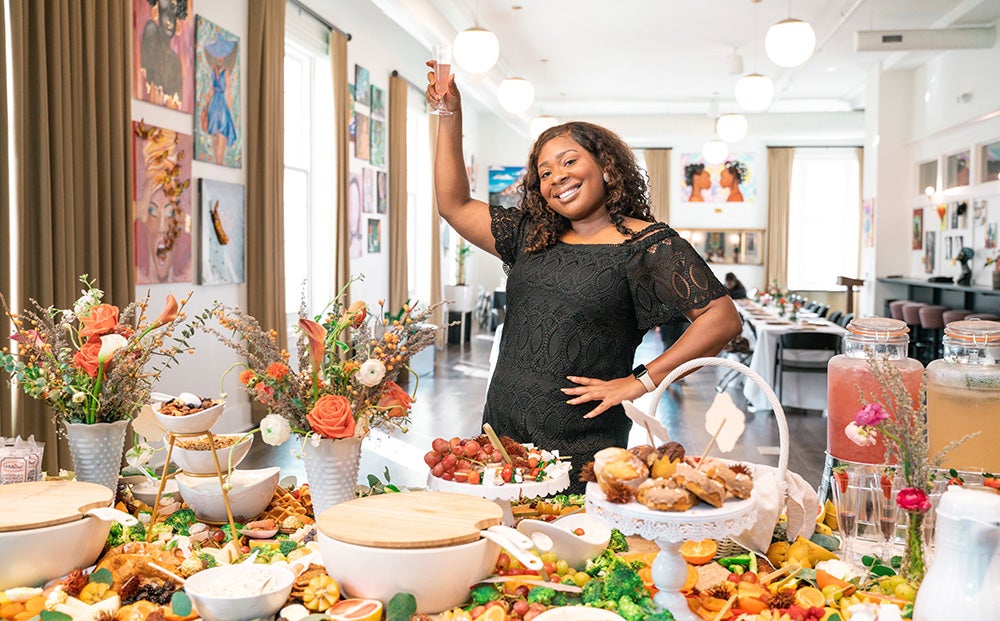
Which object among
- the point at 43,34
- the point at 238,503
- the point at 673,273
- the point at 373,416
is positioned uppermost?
the point at 43,34

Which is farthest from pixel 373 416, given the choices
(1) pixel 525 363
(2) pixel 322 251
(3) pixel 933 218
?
(3) pixel 933 218

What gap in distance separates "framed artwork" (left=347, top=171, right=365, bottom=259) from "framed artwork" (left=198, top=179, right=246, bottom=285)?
2.33m

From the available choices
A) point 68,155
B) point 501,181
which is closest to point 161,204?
point 68,155

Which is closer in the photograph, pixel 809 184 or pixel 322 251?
pixel 322 251

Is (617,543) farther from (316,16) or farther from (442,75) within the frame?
(316,16)

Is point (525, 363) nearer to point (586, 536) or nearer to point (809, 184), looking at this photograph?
point (586, 536)

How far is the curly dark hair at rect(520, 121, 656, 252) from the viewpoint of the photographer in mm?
2154

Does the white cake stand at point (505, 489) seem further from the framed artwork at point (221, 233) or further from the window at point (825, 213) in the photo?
the window at point (825, 213)

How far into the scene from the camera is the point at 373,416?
1727mm

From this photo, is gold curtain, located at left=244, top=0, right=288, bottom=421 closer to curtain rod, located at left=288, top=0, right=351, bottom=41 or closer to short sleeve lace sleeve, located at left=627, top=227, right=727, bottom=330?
curtain rod, located at left=288, top=0, right=351, bottom=41

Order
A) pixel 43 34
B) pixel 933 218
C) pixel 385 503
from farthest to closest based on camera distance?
pixel 933 218
pixel 43 34
pixel 385 503

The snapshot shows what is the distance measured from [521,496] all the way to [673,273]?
717 mm

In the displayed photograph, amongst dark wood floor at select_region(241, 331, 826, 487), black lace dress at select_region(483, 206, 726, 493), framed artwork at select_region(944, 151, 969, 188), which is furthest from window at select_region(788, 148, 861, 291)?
black lace dress at select_region(483, 206, 726, 493)

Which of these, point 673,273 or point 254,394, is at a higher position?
point 673,273
